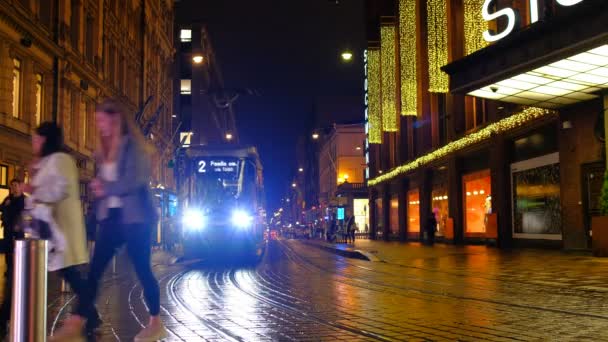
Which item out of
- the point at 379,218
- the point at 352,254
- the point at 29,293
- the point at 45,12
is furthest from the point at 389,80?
the point at 29,293

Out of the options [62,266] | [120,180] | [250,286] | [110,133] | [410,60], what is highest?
[410,60]

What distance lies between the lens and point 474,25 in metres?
27.5

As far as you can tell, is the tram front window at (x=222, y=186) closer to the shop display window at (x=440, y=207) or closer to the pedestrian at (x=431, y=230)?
the pedestrian at (x=431, y=230)

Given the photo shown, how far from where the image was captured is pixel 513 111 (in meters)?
26.8

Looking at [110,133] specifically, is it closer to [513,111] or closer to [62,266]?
[62,266]

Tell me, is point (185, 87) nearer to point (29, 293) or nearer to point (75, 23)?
point (75, 23)

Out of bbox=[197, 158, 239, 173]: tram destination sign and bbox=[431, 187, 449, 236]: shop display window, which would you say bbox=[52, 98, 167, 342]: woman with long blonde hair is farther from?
bbox=[431, 187, 449, 236]: shop display window

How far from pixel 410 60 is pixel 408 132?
22.5 feet

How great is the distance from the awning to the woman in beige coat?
1372cm

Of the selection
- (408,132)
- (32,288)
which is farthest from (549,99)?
(408,132)

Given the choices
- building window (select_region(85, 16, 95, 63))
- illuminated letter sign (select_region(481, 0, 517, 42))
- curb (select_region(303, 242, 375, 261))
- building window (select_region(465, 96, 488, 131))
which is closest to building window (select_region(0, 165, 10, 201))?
building window (select_region(85, 16, 95, 63))

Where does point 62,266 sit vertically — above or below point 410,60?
below

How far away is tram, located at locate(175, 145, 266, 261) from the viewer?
76.0 feet

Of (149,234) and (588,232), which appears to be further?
(588,232)
